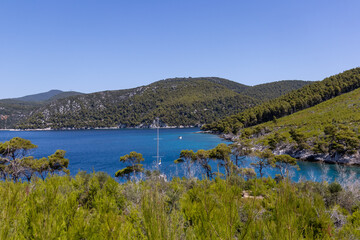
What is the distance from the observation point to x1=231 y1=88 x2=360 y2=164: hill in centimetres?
3638

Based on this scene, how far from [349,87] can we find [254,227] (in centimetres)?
9458

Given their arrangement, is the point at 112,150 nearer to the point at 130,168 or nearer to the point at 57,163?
the point at 57,163

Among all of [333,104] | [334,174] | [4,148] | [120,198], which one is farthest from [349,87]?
[4,148]

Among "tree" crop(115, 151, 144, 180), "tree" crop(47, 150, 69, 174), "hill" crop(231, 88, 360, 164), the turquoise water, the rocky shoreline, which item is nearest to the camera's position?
"tree" crop(47, 150, 69, 174)

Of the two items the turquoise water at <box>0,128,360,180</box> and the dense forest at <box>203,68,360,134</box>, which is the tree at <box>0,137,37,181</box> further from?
the dense forest at <box>203,68,360,134</box>

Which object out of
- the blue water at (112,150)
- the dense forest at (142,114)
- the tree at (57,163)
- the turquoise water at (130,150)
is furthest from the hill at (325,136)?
the dense forest at (142,114)

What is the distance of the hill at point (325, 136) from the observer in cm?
3638

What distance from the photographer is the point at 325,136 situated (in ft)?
134

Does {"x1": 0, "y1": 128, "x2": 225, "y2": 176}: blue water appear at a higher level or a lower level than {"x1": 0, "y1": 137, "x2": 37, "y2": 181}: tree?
lower

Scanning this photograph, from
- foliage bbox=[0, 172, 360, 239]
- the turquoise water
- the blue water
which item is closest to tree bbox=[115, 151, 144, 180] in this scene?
the turquoise water

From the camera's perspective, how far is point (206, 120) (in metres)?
165

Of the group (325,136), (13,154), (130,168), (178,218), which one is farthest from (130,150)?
(178,218)

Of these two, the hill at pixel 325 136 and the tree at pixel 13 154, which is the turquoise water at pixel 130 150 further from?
the hill at pixel 325 136

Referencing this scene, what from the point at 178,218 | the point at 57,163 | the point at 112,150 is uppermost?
the point at 178,218
